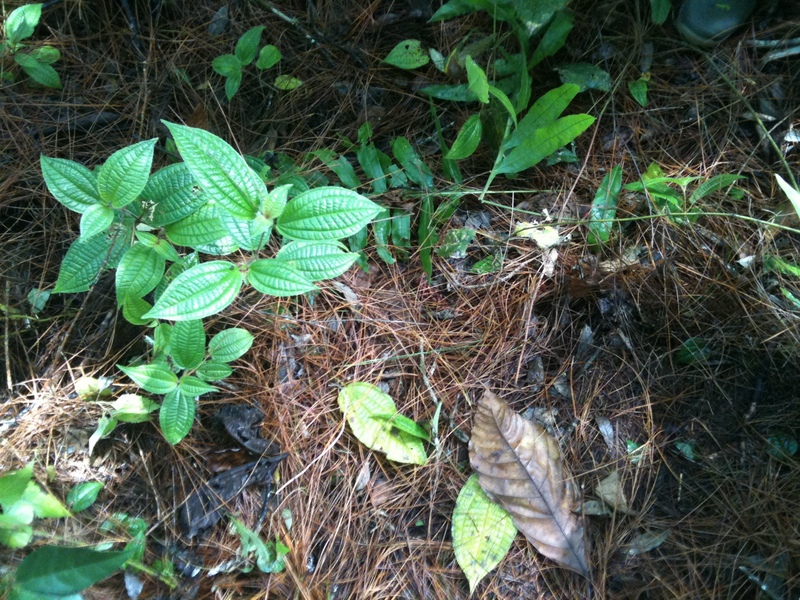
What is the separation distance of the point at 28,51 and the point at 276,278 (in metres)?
1.46

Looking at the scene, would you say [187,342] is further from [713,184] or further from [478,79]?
[713,184]

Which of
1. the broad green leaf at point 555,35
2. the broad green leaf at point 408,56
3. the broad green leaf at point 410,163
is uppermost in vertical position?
the broad green leaf at point 555,35

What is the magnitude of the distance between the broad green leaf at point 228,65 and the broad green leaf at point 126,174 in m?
0.74

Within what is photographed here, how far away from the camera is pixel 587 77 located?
163 centimetres

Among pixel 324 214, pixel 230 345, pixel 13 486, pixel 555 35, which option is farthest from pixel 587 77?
pixel 13 486

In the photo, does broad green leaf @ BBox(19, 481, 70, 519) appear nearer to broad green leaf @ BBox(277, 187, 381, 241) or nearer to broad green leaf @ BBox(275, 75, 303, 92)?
broad green leaf @ BBox(277, 187, 381, 241)

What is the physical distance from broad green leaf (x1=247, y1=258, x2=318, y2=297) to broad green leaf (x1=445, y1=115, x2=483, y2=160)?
28.9 inches

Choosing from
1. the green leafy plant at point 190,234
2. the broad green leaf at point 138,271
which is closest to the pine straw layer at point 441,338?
the green leafy plant at point 190,234

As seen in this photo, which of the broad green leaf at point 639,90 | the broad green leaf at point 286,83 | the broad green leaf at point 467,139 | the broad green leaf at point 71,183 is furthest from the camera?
the broad green leaf at point 286,83

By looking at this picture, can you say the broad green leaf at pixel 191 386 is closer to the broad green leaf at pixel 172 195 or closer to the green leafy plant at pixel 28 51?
the broad green leaf at pixel 172 195

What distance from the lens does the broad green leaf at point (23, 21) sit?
162cm

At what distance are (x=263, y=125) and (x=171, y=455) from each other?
109cm

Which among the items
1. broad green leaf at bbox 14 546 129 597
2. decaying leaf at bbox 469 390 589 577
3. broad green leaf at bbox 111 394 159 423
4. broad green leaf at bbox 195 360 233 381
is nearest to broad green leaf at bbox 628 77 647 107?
decaying leaf at bbox 469 390 589 577

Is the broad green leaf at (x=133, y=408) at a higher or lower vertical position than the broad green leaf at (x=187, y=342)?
lower
